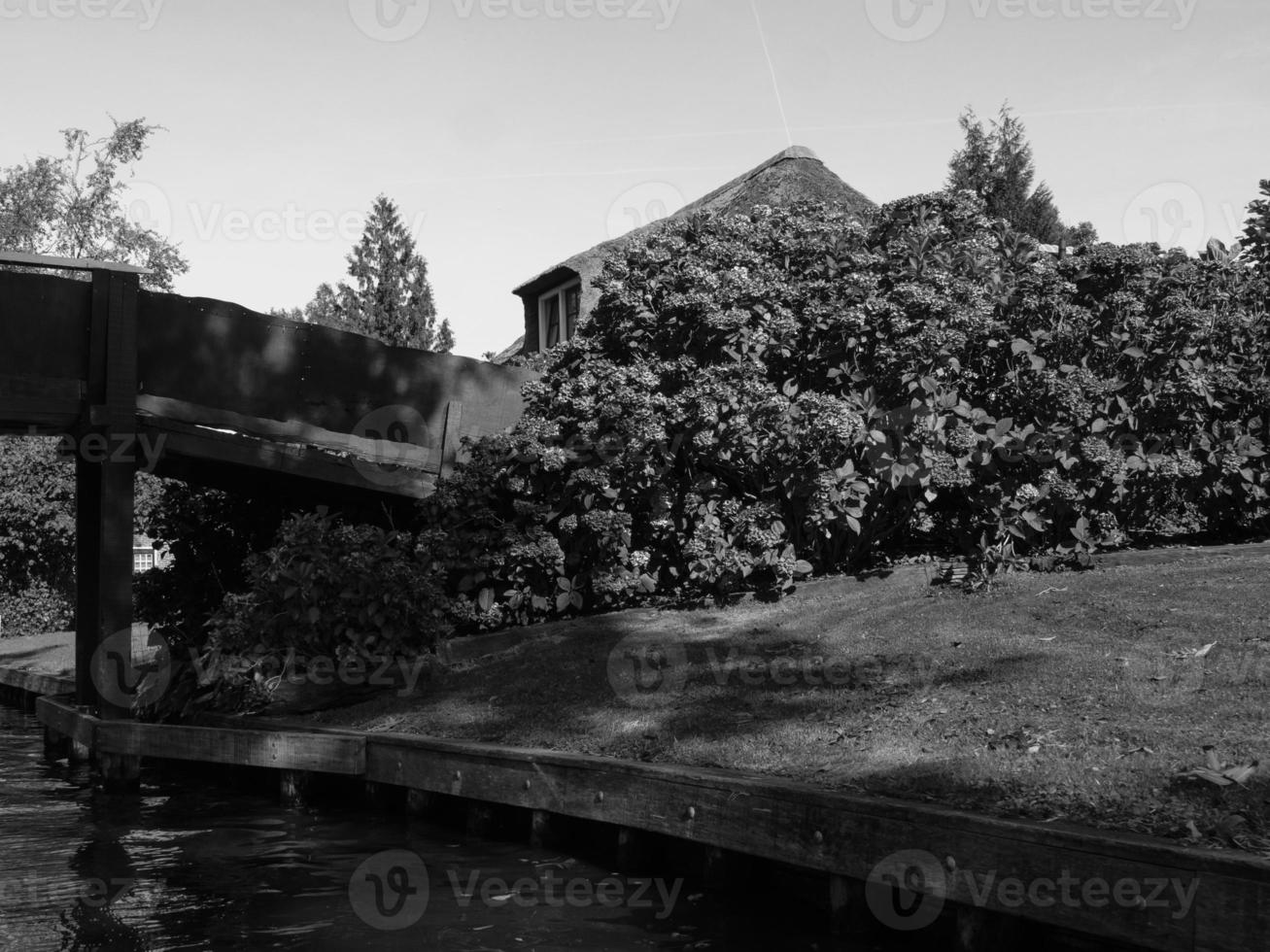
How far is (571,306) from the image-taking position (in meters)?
24.7

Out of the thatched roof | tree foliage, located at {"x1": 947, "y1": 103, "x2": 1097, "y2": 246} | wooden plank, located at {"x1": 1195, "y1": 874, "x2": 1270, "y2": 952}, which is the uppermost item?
tree foliage, located at {"x1": 947, "y1": 103, "x2": 1097, "y2": 246}

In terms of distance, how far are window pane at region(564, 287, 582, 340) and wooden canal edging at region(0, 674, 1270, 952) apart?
14008mm

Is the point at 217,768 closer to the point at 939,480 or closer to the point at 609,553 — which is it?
the point at 609,553

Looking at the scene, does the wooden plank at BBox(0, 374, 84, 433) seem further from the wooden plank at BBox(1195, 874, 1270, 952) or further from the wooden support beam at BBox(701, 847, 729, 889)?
the wooden plank at BBox(1195, 874, 1270, 952)

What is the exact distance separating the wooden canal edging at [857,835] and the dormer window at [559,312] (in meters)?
14.2

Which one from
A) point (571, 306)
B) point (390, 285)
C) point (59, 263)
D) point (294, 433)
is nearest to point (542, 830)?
point (294, 433)

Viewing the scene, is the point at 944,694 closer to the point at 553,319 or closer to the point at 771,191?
the point at 771,191

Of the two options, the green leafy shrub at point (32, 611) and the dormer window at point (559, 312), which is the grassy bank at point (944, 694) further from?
the green leafy shrub at point (32, 611)

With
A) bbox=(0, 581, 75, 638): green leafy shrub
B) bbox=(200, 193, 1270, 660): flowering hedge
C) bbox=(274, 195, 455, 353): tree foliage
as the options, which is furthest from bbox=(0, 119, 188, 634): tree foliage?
bbox=(274, 195, 455, 353): tree foliage

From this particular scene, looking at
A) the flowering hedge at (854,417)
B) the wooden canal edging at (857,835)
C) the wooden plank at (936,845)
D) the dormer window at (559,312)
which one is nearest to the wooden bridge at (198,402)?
the flowering hedge at (854,417)

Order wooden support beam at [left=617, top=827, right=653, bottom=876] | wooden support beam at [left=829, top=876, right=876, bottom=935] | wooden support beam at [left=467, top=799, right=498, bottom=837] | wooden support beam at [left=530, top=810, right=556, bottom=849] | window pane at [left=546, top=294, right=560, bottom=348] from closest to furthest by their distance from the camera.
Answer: wooden support beam at [left=829, top=876, right=876, bottom=935] → wooden support beam at [left=617, top=827, right=653, bottom=876] → wooden support beam at [left=530, top=810, right=556, bottom=849] → wooden support beam at [left=467, top=799, right=498, bottom=837] → window pane at [left=546, top=294, right=560, bottom=348]

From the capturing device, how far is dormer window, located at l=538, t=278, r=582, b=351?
80.5ft

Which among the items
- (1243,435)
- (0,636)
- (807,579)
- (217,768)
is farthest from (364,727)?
(0,636)

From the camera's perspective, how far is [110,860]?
9.84 meters
